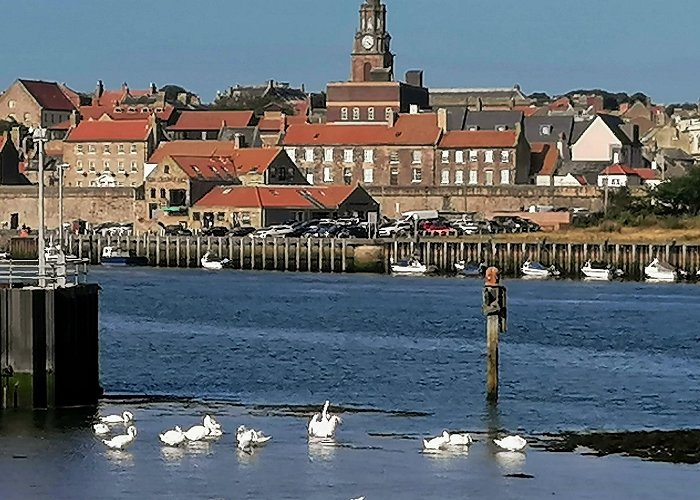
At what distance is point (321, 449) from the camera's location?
2978 cm

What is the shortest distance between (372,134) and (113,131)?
2203 cm

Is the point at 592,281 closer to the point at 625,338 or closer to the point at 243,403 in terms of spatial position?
the point at 625,338

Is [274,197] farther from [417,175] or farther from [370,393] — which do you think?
[370,393]

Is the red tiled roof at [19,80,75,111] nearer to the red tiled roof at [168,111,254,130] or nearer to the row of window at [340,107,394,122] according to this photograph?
the red tiled roof at [168,111,254,130]

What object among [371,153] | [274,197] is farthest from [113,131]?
[274,197]

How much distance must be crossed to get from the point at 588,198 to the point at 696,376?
7899cm

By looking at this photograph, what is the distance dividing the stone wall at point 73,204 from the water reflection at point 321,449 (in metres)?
95.7

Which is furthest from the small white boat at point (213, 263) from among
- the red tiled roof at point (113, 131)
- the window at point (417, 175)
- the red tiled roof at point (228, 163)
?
the red tiled roof at point (113, 131)

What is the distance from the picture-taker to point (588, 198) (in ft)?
401

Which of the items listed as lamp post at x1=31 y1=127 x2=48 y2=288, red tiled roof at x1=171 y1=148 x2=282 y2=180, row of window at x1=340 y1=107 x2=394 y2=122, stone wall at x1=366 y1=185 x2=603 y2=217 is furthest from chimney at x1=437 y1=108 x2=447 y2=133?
lamp post at x1=31 y1=127 x2=48 y2=288

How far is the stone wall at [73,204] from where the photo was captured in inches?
4990

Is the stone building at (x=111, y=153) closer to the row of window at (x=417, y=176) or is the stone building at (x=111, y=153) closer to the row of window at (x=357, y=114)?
the row of window at (x=417, y=176)

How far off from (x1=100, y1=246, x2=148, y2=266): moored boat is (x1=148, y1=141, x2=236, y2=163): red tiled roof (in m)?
23.3

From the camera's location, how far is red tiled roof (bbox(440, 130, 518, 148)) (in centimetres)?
13162
